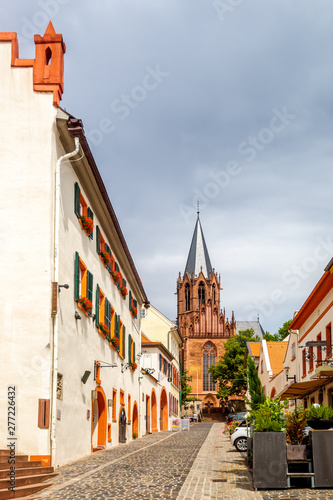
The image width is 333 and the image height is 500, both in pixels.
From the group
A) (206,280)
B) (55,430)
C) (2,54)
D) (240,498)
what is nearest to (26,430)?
(55,430)

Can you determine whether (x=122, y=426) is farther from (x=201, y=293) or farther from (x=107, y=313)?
(x=201, y=293)

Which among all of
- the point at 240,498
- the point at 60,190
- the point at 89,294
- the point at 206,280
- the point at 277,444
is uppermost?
the point at 206,280

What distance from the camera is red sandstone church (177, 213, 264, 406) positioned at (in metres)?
105

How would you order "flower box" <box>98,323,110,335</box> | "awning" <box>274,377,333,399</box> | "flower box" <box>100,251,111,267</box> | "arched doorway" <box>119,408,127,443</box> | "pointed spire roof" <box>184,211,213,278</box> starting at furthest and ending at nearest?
"pointed spire roof" <box>184,211,213,278</box>, "arched doorway" <box>119,408,127,443</box>, "awning" <box>274,377,333,399</box>, "flower box" <box>100,251,111,267</box>, "flower box" <box>98,323,110,335</box>

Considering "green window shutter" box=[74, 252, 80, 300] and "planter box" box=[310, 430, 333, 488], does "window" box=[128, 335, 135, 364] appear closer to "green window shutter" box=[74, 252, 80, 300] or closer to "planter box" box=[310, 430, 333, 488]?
"green window shutter" box=[74, 252, 80, 300]

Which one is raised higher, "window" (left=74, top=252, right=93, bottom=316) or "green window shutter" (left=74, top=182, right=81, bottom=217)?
"green window shutter" (left=74, top=182, right=81, bottom=217)

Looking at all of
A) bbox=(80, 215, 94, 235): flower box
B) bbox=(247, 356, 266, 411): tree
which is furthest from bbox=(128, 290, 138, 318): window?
bbox=(247, 356, 266, 411): tree

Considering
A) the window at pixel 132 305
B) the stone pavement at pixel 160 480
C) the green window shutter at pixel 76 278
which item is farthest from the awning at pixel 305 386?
the green window shutter at pixel 76 278

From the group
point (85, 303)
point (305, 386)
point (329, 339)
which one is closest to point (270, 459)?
point (85, 303)

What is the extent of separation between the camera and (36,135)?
15.5 meters

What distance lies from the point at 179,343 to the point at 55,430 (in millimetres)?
52811

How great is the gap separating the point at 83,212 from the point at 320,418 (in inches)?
407

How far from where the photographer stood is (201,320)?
110 m

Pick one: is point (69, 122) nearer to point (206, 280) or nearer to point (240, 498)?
point (240, 498)
